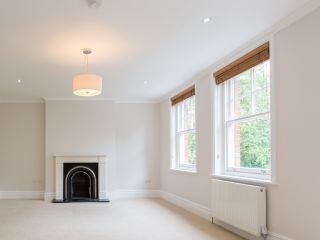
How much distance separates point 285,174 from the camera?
12.1 feet

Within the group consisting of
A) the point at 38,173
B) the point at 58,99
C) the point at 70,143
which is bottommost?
the point at 38,173

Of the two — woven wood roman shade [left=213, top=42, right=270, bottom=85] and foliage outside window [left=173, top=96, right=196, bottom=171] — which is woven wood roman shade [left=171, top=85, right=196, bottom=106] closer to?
foliage outside window [left=173, top=96, right=196, bottom=171]

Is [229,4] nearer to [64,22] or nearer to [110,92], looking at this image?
[64,22]

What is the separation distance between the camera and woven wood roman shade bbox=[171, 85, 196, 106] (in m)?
6.70

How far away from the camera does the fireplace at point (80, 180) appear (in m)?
8.38

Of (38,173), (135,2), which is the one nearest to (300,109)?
(135,2)

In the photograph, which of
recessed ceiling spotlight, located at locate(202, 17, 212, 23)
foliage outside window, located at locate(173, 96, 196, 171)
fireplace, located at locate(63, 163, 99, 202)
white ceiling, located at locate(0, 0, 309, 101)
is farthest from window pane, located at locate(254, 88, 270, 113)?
fireplace, located at locate(63, 163, 99, 202)

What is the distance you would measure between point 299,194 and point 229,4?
6.39 ft

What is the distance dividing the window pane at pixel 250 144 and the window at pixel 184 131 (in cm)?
159

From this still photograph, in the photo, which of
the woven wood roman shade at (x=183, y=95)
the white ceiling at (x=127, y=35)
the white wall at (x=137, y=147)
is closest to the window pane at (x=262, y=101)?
the white ceiling at (x=127, y=35)

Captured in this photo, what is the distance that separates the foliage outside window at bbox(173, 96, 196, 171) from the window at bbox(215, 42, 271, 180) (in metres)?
1.54

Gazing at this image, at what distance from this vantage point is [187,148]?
737cm

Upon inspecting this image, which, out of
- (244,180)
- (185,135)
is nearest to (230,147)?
(244,180)

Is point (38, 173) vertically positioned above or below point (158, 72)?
below
